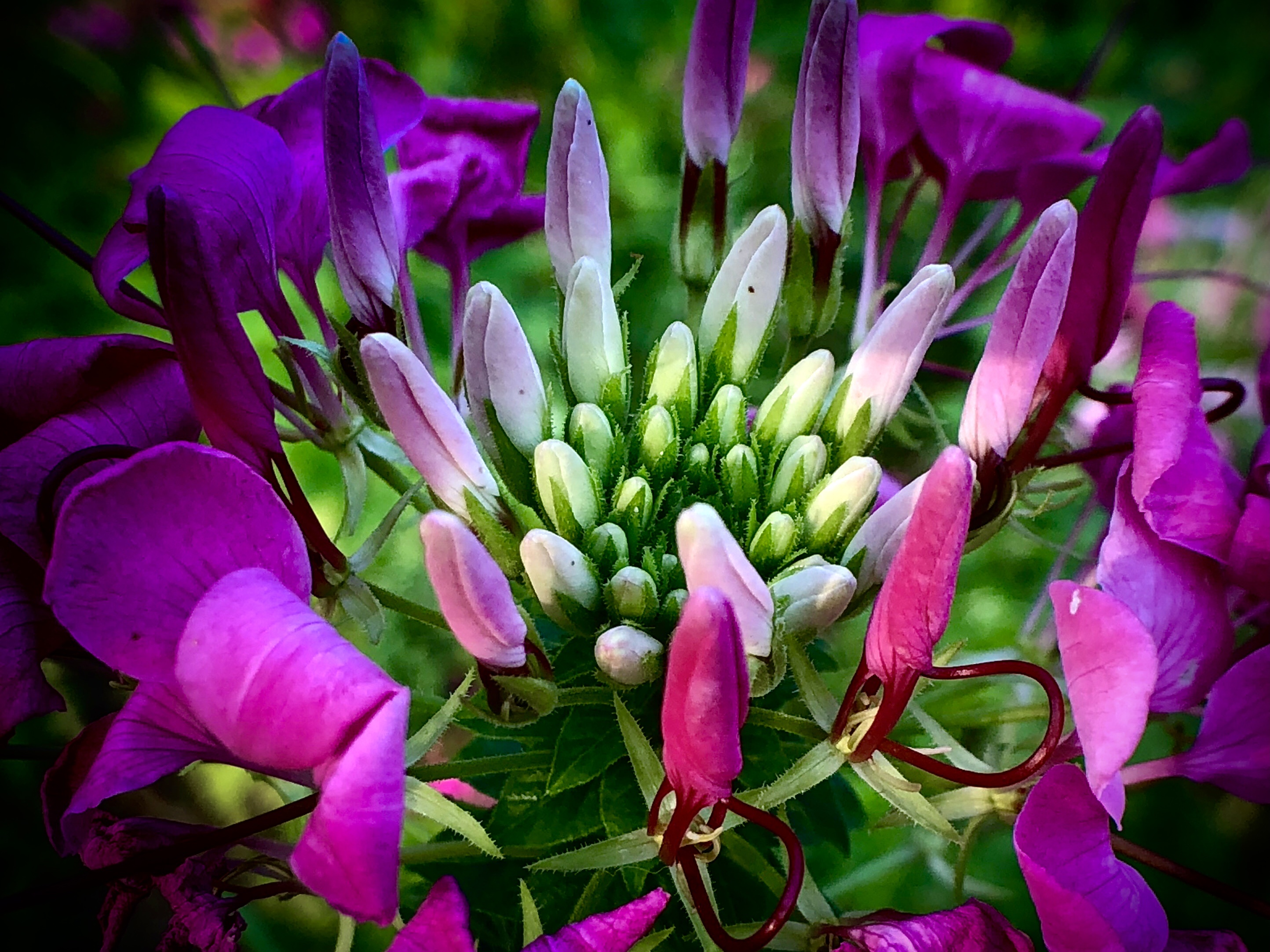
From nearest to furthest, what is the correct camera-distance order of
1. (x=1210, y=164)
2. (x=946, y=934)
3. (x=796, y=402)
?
(x=946, y=934) < (x=796, y=402) < (x=1210, y=164)

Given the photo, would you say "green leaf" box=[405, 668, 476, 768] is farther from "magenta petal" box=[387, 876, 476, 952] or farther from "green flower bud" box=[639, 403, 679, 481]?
"green flower bud" box=[639, 403, 679, 481]

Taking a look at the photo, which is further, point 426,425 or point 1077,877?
point 426,425

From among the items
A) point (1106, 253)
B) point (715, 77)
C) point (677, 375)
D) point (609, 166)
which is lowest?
point (609, 166)

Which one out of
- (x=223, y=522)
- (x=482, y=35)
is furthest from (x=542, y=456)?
(x=482, y=35)

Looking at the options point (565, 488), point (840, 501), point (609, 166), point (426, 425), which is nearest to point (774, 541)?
point (840, 501)

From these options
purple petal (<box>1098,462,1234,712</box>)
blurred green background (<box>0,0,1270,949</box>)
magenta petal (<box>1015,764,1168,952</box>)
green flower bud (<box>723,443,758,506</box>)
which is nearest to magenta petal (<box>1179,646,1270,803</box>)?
purple petal (<box>1098,462,1234,712</box>)

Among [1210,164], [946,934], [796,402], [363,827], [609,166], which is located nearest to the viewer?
[363,827]

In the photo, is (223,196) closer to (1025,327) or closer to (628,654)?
(628,654)

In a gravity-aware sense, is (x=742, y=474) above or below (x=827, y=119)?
below
